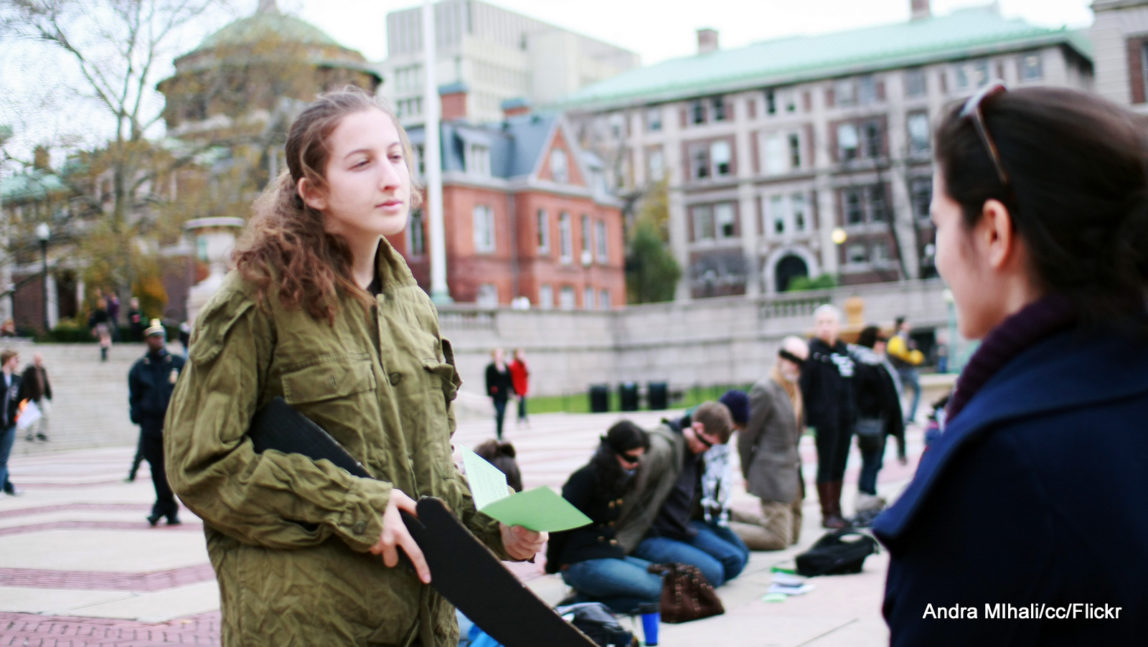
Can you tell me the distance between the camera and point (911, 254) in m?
63.5

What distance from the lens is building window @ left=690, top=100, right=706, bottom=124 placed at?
7025cm

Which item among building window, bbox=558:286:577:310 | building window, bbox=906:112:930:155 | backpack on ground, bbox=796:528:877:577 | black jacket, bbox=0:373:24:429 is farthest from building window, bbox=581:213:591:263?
backpack on ground, bbox=796:528:877:577

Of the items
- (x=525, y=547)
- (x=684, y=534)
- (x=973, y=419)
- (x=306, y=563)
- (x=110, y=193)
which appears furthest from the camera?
(x=110, y=193)

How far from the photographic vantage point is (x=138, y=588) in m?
7.34

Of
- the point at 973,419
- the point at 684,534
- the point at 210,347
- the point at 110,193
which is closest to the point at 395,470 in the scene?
the point at 210,347

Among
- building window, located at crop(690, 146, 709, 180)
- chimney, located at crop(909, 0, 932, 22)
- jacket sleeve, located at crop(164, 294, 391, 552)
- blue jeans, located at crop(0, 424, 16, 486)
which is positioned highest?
chimney, located at crop(909, 0, 932, 22)

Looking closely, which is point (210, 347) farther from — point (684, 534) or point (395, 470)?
point (684, 534)

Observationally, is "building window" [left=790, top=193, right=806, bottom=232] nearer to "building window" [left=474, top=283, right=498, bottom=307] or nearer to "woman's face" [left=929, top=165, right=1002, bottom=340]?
"building window" [left=474, top=283, right=498, bottom=307]

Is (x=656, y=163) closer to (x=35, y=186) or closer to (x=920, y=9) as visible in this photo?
(x=920, y=9)

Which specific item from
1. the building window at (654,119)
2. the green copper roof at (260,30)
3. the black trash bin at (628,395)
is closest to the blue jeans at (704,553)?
the black trash bin at (628,395)

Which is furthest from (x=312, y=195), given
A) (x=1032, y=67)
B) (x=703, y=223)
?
(x=703, y=223)

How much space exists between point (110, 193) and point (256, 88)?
5998 millimetres

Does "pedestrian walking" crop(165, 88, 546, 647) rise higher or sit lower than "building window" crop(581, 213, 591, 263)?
lower

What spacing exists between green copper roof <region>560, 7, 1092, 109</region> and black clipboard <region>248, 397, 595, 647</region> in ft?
214
